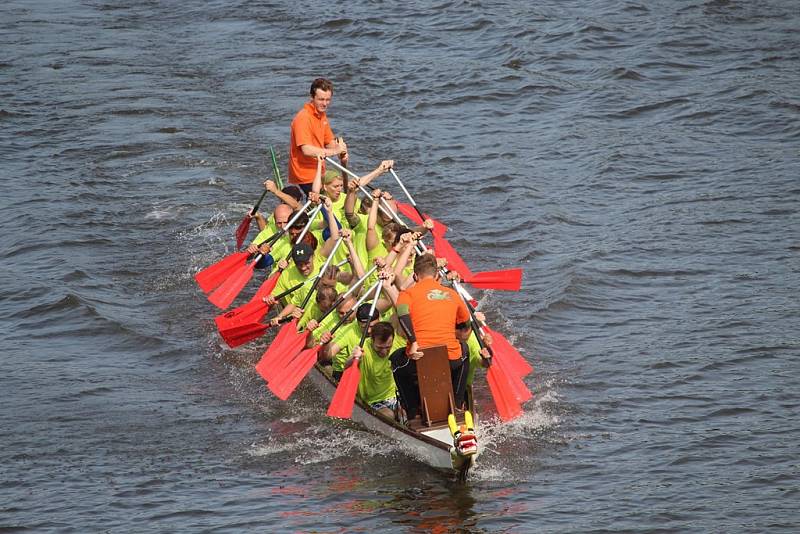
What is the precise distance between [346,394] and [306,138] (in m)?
4.60

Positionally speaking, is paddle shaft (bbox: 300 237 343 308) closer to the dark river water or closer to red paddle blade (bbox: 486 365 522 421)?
the dark river water

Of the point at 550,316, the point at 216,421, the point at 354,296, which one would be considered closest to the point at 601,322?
the point at 550,316

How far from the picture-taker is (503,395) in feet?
38.8

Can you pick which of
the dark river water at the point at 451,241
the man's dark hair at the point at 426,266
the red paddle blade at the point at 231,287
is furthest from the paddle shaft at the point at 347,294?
the red paddle blade at the point at 231,287

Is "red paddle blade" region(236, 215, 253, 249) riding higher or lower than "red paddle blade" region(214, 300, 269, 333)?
higher

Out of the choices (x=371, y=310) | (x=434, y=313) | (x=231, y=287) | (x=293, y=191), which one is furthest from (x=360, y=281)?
(x=293, y=191)

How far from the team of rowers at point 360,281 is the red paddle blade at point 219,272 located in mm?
380

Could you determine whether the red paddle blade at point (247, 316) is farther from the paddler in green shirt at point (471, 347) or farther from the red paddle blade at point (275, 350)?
the paddler in green shirt at point (471, 347)

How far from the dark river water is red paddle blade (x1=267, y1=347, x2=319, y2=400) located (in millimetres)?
669

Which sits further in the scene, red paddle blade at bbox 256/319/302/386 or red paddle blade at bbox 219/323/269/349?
red paddle blade at bbox 219/323/269/349

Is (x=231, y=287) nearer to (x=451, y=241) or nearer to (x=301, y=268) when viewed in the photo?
(x=301, y=268)

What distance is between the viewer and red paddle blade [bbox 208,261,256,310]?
14.5 metres

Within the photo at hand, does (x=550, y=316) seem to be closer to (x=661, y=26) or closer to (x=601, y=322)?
(x=601, y=322)

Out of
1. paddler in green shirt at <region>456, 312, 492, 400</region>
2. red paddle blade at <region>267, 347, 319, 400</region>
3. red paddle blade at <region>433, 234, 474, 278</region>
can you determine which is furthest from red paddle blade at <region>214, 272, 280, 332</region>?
paddler in green shirt at <region>456, 312, 492, 400</region>
